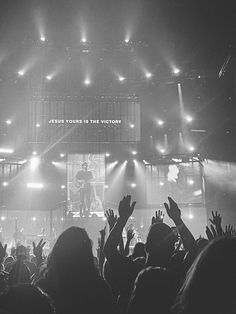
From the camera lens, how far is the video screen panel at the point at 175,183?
17.3 metres

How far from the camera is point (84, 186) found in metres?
17.0

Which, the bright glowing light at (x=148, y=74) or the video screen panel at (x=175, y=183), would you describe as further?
the video screen panel at (x=175, y=183)

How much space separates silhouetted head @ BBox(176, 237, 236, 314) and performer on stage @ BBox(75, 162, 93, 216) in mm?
15669

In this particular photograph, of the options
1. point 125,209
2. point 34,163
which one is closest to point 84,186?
point 34,163

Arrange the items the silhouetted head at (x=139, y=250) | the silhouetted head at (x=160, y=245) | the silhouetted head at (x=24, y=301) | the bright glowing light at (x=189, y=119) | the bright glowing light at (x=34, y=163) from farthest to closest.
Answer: the bright glowing light at (x=34, y=163)
the bright glowing light at (x=189, y=119)
the silhouetted head at (x=139, y=250)
the silhouetted head at (x=160, y=245)
the silhouetted head at (x=24, y=301)

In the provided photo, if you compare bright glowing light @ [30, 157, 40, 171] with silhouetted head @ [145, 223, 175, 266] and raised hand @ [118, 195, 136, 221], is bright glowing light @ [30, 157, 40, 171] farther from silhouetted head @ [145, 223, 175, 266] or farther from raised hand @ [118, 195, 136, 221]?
silhouetted head @ [145, 223, 175, 266]

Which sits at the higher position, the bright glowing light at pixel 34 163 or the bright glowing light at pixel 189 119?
the bright glowing light at pixel 189 119

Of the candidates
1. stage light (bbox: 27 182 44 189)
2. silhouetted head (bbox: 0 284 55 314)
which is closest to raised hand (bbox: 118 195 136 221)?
silhouetted head (bbox: 0 284 55 314)

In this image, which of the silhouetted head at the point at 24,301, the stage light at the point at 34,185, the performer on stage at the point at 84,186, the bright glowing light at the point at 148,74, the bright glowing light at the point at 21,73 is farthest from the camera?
the stage light at the point at 34,185

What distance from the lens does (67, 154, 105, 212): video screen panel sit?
17.0 meters

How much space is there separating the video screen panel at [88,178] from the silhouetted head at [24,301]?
51.5 ft

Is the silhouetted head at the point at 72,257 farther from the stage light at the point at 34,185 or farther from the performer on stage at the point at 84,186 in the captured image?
the stage light at the point at 34,185

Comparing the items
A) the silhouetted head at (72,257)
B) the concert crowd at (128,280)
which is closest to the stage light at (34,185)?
the concert crowd at (128,280)

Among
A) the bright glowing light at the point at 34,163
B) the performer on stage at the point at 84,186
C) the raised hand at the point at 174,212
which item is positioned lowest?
the raised hand at the point at 174,212
